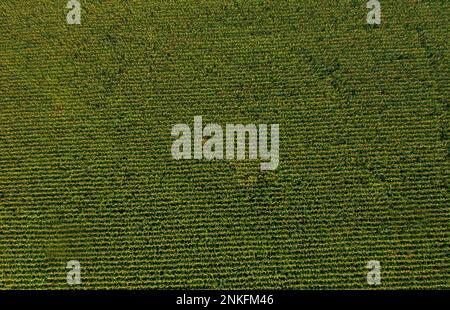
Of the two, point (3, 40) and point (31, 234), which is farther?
point (3, 40)

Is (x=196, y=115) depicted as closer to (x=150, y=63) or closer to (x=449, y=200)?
(x=150, y=63)

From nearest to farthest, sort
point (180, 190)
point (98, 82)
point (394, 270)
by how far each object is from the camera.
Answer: point (394, 270)
point (180, 190)
point (98, 82)

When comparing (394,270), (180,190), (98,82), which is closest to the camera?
(394,270)

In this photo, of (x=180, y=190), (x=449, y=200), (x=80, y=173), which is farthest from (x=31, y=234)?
(x=449, y=200)

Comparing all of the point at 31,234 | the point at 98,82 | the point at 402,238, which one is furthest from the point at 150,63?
the point at 402,238

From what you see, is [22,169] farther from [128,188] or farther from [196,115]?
[196,115]

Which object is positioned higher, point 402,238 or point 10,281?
point 402,238
